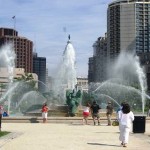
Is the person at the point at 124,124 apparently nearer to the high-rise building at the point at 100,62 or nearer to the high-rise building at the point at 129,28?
the high-rise building at the point at 100,62

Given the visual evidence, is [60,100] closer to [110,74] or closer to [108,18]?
[110,74]

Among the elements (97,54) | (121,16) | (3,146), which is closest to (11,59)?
(3,146)

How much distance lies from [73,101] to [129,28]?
12417 centimetres

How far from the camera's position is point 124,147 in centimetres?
1528

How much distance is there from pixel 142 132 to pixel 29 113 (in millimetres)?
15899

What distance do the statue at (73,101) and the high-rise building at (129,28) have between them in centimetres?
11710

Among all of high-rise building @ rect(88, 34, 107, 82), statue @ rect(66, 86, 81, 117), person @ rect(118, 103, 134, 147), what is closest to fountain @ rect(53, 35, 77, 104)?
statue @ rect(66, 86, 81, 117)

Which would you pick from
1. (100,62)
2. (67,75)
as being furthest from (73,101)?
(100,62)

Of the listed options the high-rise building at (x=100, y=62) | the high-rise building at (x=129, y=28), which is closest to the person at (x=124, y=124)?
the high-rise building at (x=100, y=62)

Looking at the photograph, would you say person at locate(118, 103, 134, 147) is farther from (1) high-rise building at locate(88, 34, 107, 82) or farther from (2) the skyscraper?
(2) the skyscraper

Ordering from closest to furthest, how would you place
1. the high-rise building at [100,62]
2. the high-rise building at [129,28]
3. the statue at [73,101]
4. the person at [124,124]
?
the person at [124,124]
the statue at [73,101]
the high-rise building at [129,28]
the high-rise building at [100,62]

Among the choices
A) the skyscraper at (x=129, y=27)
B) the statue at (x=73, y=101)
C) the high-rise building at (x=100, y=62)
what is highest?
the skyscraper at (x=129, y=27)

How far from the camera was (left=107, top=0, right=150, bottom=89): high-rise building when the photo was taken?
155250 millimetres

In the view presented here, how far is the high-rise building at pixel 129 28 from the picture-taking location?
155250 millimetres
